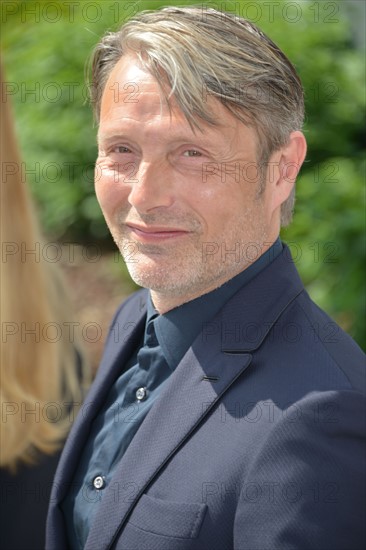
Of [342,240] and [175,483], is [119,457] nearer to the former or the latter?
[175,483]

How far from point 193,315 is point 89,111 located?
15.8ft

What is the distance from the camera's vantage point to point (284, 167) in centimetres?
236

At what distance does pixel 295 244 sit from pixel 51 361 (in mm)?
2334

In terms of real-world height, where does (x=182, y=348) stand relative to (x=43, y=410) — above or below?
above

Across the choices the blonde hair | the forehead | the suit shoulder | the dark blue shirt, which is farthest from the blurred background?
the forehead

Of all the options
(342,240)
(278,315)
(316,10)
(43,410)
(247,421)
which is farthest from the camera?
(316,10)

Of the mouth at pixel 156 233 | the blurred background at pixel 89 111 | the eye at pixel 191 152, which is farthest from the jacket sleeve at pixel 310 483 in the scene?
the blurred background at pixel 89 111

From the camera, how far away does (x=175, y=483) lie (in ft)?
6.82

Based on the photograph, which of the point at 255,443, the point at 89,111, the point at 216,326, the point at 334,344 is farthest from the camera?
the point at 89,111

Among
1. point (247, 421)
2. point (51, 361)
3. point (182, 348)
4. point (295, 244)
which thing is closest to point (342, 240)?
point (295, 244)

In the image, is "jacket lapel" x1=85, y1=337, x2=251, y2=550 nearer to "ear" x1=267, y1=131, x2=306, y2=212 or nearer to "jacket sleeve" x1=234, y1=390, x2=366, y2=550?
"jacket sleeve" x1=234, y1=390, x2=366, y2=550

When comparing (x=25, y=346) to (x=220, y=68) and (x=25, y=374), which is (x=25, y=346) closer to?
(x=25, y=374)

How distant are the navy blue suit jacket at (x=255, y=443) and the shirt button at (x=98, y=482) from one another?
0.12 m

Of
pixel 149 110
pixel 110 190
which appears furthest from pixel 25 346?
pixel 149 110
